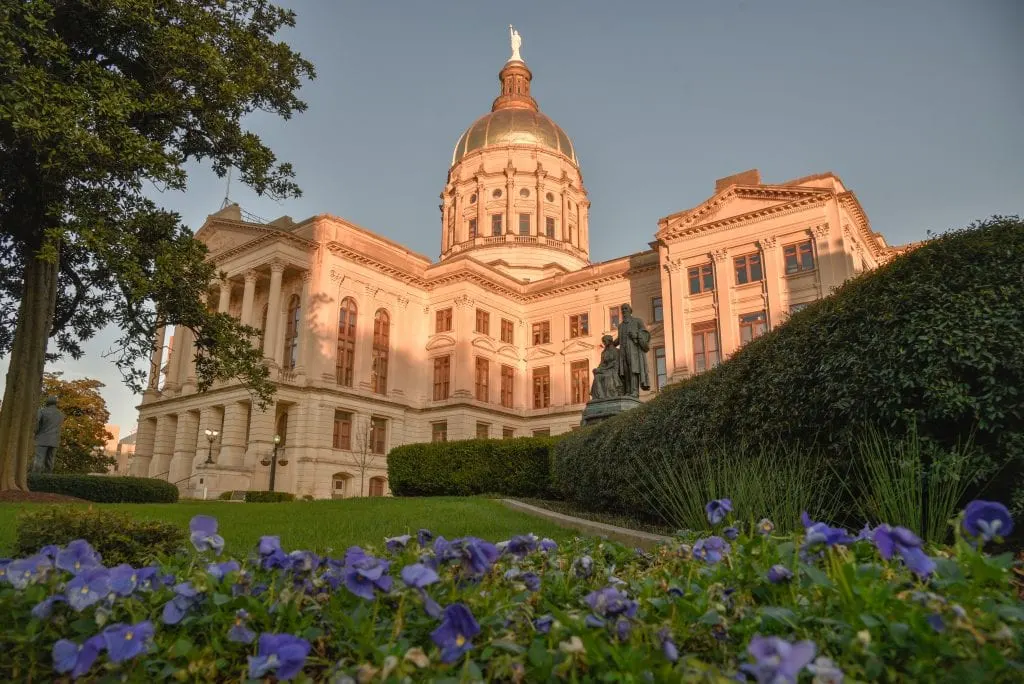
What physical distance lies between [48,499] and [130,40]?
33.8ft

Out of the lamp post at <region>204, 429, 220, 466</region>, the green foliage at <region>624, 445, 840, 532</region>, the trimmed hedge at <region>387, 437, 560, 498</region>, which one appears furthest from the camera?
the lamp post at <region>204, 429, 220, 466</region>

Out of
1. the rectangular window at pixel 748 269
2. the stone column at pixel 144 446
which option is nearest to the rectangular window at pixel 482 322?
the rectangular window at pixel 748 269

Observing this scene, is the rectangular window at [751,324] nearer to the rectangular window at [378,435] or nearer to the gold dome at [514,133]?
the rectangular window at [378,435]

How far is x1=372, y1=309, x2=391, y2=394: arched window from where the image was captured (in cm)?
4132

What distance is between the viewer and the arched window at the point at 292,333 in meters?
39.3

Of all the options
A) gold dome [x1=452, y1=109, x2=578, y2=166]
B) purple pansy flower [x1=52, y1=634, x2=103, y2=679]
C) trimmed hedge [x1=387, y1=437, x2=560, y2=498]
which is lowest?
purple pansy flower [x1=52, y1=634, x2=103, y2=679]

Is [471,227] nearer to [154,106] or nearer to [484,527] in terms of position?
[154,106]

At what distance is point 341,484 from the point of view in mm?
37750

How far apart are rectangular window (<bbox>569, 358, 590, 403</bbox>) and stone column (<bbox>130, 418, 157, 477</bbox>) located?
1062 inches

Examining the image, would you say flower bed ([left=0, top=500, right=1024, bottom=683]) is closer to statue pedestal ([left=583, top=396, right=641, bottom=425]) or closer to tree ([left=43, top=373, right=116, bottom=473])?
statue pedestal ([left=583, top=396, right=641, bottom=425])

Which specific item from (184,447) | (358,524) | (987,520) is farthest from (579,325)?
(987,520)

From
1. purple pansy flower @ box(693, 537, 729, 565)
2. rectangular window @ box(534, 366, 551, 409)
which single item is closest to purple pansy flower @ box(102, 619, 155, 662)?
purple pansy flower @ box(693, 537, 729, 565)

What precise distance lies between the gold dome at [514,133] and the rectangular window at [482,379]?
2536 cm

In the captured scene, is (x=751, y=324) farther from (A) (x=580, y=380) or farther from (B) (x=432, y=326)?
(B) (x=432, y=326)
